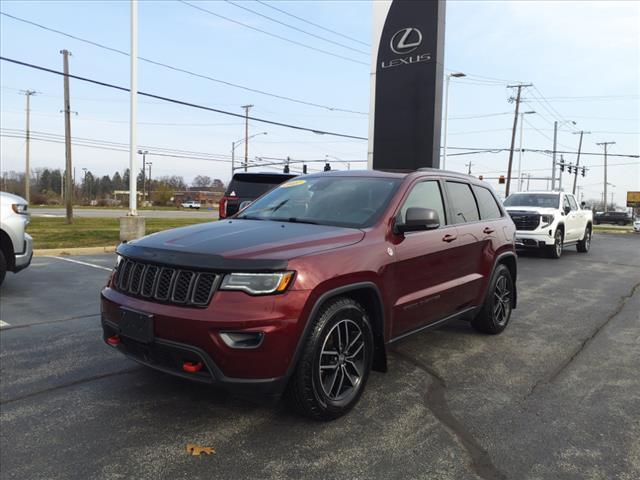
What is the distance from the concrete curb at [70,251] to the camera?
11.7m

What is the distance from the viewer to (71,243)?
44.2 ft

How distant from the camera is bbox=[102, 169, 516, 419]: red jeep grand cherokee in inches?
115

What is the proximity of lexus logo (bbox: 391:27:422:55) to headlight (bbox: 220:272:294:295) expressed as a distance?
39.4ft

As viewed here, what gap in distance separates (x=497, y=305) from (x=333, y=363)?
2923mm

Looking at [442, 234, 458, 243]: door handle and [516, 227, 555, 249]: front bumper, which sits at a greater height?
[442, 234, 458, 243]: door handle

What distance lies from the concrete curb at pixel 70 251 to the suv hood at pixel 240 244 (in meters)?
9.43

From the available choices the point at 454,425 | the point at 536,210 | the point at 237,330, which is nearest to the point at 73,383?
the point at 237,330

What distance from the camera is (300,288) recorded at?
119 inches

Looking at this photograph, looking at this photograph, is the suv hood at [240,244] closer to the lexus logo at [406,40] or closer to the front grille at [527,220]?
the lexus logo at [406,40]

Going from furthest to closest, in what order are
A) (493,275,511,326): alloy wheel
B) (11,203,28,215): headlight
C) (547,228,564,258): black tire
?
(547,228,564,258): black tire
(11,203,28,215): headlight
(493,275,511,326): alloy wheel

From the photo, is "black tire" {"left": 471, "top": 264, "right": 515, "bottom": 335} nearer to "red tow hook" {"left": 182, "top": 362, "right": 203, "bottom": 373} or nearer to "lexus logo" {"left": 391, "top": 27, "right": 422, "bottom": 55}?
"red tow hook" {"left": 182, "top": 362, "right": 203, "bottom": 373}

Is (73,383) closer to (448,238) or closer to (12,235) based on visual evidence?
(448,238)

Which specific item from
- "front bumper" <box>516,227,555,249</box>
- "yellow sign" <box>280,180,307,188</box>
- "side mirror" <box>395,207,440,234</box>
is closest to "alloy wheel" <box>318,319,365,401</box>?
"side mirror" <box>395,207,440,234</box>

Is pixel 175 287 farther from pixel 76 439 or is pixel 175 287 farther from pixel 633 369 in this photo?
pixel 633 369
